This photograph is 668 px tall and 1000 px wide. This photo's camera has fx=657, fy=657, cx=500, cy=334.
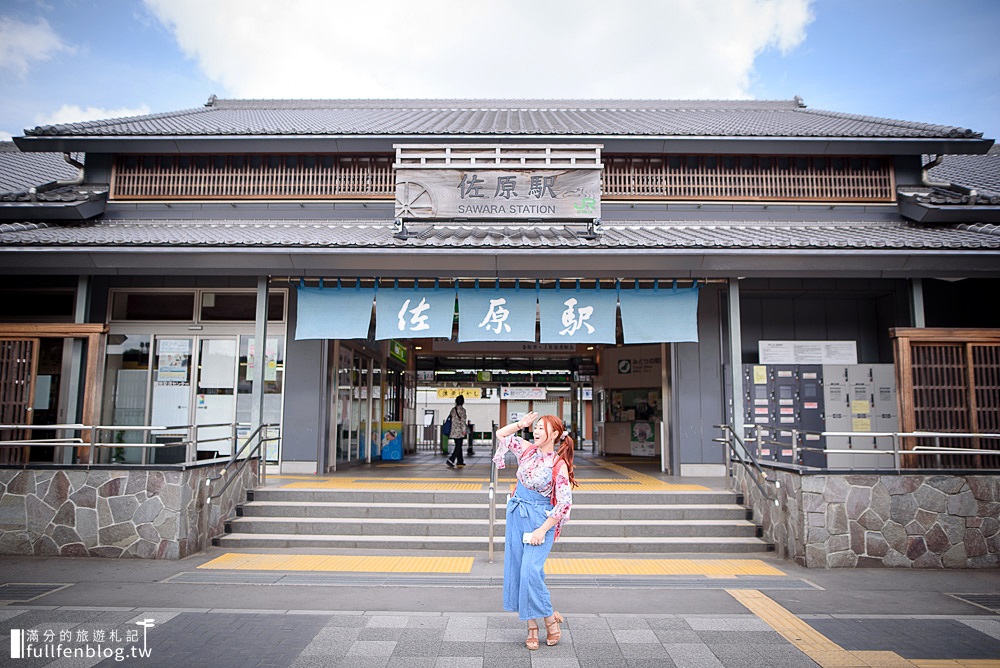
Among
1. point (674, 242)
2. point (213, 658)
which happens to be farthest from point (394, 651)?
point (674, 242)

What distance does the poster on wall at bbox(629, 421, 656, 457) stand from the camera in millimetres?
18312

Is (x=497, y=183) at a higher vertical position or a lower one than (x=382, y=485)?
higher

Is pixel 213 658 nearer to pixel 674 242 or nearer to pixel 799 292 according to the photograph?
pixel 674 242

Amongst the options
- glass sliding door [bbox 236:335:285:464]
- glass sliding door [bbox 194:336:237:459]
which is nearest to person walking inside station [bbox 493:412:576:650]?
glass sliding door [bbox 236:335:285:464]

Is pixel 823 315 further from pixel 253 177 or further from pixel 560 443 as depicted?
pixel 253 177

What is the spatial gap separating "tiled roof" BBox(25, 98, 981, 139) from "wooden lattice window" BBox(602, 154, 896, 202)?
582mm

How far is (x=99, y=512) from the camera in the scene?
849cm

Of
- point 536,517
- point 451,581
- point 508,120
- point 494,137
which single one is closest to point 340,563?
point 451,581

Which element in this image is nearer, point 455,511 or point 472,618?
point 472,618

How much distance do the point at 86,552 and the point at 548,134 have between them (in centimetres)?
1034

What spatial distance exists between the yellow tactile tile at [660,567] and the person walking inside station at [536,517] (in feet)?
7.95

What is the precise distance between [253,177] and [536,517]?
10750 millimetres

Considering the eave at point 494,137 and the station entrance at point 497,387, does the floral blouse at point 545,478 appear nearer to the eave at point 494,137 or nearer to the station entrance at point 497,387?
the station entrance at point 497,387

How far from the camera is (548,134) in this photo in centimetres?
1309
